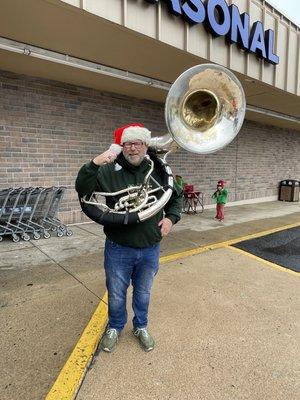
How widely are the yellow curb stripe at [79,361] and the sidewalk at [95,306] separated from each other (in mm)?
52

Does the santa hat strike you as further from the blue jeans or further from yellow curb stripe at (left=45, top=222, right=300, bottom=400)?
yellow curb stripe at (left=45, top=222, right=300, bottom=400)

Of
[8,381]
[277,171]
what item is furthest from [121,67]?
[277,171]

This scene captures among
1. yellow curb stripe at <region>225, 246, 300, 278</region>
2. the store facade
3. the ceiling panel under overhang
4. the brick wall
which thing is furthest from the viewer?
the brick wall

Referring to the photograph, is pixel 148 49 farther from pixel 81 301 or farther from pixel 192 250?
pixel 81 301

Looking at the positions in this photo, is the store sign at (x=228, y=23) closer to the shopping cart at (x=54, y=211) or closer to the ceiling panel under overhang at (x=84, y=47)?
the ceiling panel under overhang at (x=84, y=47)

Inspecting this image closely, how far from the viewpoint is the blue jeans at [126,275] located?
2.48 m

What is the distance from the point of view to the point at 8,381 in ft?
7.21

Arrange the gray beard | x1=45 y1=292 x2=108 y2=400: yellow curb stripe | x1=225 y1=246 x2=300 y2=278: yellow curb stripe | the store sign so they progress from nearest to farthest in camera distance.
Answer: x1=45 y1=292 x2=108 y2=400: yellow curb stripe, the gray beard, x1=225 y1=246 x2=300 y2=278: yellow curb stripe, the store sign

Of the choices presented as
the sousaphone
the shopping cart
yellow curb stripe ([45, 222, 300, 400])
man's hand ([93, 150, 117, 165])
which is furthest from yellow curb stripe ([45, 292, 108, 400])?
the shopping cart

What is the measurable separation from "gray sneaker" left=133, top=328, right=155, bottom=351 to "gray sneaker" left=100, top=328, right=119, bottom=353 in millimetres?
184

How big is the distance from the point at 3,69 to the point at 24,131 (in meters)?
1.12

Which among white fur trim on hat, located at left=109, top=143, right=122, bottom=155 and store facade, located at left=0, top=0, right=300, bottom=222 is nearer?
white fur trim on hat, located at left=109, top=143, right=122, bottom=155

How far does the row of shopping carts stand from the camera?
537cm

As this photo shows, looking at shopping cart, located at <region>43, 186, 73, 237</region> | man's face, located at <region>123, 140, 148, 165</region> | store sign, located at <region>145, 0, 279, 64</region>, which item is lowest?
shopping cart, located at <region>43, 186, 73, 237</region>
